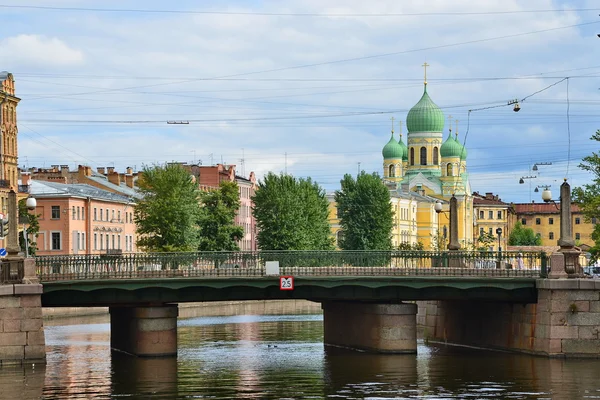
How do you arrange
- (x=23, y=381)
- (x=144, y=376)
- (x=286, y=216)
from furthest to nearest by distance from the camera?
1. (x=286, y=216)
2. (x=144, y=376)
3. (x=23, y=381)

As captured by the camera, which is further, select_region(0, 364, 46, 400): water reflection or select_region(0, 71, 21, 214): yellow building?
select_region(0, 71, 21, 214): yellow building

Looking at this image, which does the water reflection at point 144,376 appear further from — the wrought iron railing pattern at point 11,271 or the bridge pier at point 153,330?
the wrought iron railing pattern at point 11,271

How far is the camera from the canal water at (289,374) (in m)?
57.2

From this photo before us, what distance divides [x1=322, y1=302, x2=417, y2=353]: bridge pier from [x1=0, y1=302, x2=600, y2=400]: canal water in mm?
1007

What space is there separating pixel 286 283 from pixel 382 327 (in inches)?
278

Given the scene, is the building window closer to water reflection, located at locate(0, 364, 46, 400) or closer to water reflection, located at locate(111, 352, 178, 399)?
water reflection, located at locate(111, 352, 178, 399)

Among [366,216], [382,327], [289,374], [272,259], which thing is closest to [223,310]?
[366,216]

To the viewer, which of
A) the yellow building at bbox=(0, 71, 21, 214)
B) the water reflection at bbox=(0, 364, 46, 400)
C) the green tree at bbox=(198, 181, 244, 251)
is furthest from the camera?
the green tree at bbox=(198, 181, 244, 251)

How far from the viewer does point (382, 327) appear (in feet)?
243

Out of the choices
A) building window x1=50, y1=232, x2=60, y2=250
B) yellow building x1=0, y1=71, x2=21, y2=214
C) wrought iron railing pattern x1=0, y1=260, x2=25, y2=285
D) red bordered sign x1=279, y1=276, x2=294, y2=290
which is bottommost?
red bordered sign x1=279, y1=276, x2=294, y2=290

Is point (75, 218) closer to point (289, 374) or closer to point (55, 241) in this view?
point (55, 241)

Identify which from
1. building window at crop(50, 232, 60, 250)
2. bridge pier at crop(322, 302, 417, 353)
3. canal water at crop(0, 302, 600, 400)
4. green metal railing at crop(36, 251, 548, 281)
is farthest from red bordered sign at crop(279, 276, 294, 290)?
building window at crop(50, 232, 60, 250)

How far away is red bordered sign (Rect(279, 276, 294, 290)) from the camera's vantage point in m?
69.4

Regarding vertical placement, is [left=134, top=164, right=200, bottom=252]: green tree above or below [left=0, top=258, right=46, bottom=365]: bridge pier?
above
